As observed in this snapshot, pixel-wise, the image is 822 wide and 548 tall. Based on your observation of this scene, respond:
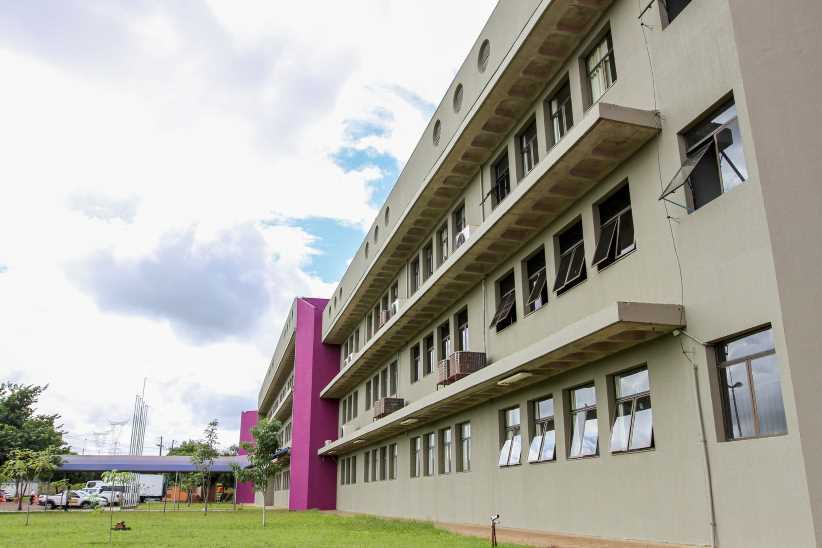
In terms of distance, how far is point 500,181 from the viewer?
18.5m

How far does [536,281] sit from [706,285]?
6.15 metres

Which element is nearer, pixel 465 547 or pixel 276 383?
pixel 465 547

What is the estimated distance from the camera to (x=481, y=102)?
54.0ft

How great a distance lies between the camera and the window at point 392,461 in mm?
28328

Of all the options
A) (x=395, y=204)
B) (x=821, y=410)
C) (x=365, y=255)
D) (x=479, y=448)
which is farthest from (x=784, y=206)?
(x=365, y=255)

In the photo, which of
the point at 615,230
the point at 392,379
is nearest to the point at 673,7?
the point at 615,230

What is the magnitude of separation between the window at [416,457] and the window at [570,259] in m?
12.3

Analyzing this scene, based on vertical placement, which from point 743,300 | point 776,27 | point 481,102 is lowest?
point 743,300

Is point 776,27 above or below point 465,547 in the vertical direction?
above

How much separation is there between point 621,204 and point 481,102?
4.93m

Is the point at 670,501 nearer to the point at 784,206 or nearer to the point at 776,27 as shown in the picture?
the point at 784,206

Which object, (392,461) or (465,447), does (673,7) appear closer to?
(465,447)

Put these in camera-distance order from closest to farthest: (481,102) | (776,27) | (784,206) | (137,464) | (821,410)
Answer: (821,410), (784,206), (776,27), (481,102), (137,464)

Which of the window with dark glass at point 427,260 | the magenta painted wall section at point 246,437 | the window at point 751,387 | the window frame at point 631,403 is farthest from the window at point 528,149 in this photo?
the magenta painted wall section at point 246,437
